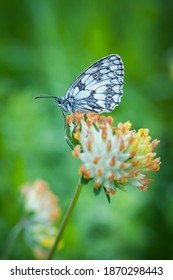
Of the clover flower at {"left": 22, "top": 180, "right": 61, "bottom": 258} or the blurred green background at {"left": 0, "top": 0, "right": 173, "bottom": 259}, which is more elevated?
the blurred green background at {"left": 0, "top": 0, "right": 173, "bottom": 259}

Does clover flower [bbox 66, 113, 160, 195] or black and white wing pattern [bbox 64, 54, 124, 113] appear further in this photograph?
black and white wing pattern [bbox 64, 54, 124, 113]

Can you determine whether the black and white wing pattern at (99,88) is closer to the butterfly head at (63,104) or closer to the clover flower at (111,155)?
the butterfly head at (63,104)

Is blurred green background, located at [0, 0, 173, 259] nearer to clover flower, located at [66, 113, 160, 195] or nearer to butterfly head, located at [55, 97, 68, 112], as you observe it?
butterfly head, located at [55, 97, 68, 112]

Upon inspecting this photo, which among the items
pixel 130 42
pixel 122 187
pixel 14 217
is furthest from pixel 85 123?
pixel 130 42

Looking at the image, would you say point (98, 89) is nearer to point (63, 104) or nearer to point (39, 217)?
point (63, 104)

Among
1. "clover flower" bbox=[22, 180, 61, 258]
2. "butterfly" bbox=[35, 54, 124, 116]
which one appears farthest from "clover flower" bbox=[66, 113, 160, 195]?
"clover flower" bbox=[22, 180, 61, 258]

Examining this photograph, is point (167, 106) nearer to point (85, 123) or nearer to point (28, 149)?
point (28, 149)

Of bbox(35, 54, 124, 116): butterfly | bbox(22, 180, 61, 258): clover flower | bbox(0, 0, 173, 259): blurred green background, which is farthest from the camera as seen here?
bbox(0, 0, 173, 259): blurred green background

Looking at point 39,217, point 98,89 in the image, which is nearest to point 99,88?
point 98,89
